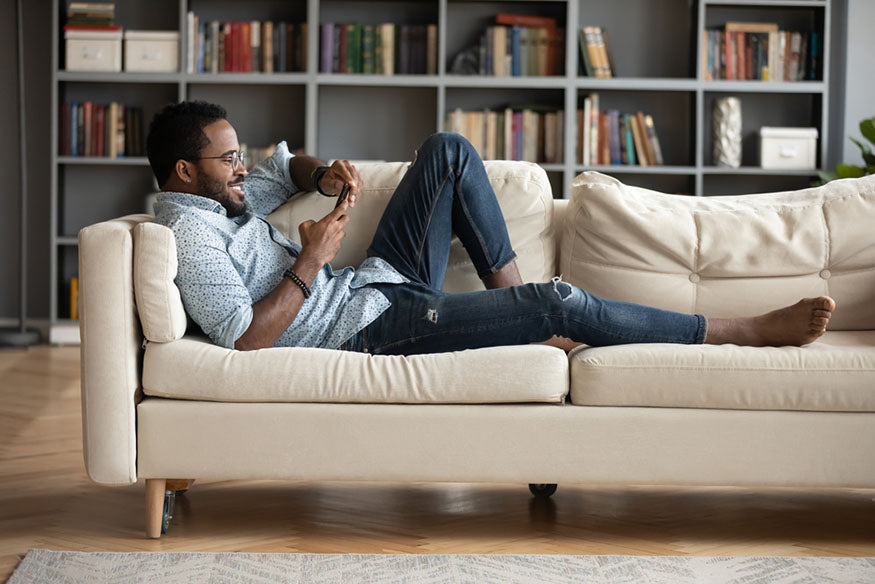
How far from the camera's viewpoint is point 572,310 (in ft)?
7.13

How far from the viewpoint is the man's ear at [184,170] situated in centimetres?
231

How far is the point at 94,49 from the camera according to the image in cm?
492

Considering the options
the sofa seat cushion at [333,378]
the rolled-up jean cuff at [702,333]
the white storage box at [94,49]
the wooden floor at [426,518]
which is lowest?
the wooden floor at [426,518]

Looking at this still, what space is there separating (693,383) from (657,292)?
54 cm

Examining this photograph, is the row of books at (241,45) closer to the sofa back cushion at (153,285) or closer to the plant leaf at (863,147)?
the plant leaf at (863,147)

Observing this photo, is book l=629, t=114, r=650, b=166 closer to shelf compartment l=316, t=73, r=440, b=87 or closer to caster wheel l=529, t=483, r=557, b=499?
shelf compartment l=316, t=73, r=440, b=87

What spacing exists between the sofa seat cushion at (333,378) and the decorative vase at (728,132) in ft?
11.1

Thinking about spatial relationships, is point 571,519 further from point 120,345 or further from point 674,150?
point 674,150

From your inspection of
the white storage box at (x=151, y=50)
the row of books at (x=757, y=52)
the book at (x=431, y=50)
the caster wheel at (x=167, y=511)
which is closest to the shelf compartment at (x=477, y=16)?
the book at (x=431, y=50)

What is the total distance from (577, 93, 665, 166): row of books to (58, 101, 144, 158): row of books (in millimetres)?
2273

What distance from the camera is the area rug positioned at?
1827 millimetres

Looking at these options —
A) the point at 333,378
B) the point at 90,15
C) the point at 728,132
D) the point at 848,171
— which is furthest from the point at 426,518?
the point at 90,15

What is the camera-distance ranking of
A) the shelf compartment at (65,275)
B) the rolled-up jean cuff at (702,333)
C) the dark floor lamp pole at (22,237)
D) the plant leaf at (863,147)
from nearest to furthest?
the rolled-up jean cuff at (702,333)
the plant leaf at (863,147)
the dark floor lamp pole at (22,237)
the shelf compartment at (65,275)

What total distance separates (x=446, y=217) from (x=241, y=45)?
2959 millimetres
